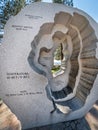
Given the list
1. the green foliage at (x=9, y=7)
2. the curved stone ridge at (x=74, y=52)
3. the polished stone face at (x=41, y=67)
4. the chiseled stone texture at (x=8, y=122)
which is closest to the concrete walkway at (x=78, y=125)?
the polished stone face at (x=41, y=67)

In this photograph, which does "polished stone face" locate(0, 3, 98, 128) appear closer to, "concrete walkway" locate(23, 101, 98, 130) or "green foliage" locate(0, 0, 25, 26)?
"concrete walkway" locate(23, 101, 98, 130)

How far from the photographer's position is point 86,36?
11.0 feet

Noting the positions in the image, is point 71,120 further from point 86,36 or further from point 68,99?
point 86,36

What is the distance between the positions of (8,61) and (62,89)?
5.18ft

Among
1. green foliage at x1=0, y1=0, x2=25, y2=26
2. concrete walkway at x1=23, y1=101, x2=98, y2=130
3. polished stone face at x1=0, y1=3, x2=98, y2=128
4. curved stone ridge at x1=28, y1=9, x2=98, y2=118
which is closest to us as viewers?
polished stone face at x1=0, y1=3, x2=98, y2=128

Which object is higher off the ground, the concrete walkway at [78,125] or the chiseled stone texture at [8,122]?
the concrete walkway at [78,125]

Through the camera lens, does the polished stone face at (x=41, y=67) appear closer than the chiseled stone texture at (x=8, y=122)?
Yes

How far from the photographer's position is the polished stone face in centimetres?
257

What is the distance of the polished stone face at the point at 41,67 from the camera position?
2.57m

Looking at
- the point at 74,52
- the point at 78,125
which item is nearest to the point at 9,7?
the point at 74,52

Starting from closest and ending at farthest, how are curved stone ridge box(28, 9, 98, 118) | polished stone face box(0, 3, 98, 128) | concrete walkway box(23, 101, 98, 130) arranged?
1. polished stone face box(0, 3, 98, 128)
2. concrete walkway box(23, 101, 98, 130)
3. curved stone ridge box(28, 9, 98, 118)

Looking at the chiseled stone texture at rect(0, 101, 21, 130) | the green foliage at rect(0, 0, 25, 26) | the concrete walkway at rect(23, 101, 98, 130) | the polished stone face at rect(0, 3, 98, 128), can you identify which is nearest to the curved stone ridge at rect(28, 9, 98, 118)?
the polished stone face at rect(0, 3, 98, 128)

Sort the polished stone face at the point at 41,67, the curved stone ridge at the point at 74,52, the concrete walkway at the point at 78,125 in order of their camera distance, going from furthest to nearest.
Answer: the curved stone ridge at the point at 74,52
the concrete walkway at the point at 78,125
the polished stone face at the point at 41,67

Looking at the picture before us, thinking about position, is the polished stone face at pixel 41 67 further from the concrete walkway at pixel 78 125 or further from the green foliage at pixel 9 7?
the green foliage at pixel 9 7
